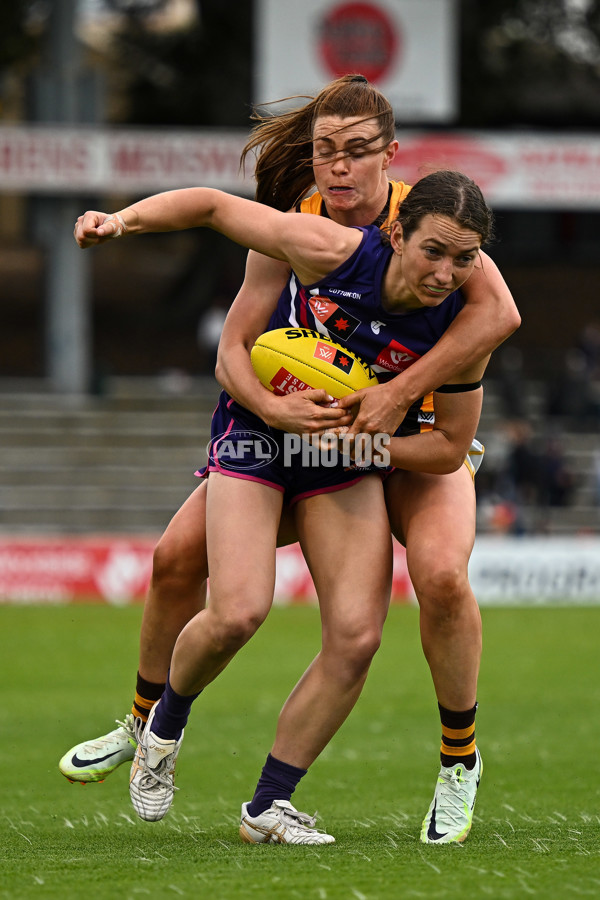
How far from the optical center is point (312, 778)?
737 cm

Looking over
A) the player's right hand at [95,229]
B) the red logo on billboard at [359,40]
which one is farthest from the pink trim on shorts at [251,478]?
the red logo on billboard at [359,40]

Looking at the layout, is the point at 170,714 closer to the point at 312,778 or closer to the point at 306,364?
the point at 306,364

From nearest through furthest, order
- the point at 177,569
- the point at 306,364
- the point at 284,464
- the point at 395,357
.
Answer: the point at 306,364 < the point at 395,357 < the point at 284,464 < the point at 177,569

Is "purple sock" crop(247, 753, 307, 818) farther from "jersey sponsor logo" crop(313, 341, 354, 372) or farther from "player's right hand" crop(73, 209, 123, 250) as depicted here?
"player's right hand" crop(73, 209, 123, 250)

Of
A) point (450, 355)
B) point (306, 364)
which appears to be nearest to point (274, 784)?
point (306, 364)

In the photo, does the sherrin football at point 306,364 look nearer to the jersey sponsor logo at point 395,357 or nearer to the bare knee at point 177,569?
the jersey sponsor logo at point 395,357

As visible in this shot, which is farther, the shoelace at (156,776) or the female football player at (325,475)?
the shoelace at (156,776)

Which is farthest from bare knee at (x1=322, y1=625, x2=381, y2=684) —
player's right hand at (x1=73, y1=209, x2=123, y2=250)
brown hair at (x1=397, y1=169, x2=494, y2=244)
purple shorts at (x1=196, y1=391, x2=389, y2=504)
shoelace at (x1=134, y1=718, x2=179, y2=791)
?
player's right hand at (x1=73, y1=209, x2=123, y2=250)

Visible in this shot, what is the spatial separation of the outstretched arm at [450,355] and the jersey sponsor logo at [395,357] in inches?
3.9

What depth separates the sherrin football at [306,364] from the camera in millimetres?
4578

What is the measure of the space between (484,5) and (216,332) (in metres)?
12.2

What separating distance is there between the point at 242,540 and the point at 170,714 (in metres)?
0.76

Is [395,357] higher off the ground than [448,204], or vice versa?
[448,204]

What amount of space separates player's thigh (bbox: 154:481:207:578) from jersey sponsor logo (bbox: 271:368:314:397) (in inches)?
23.5
